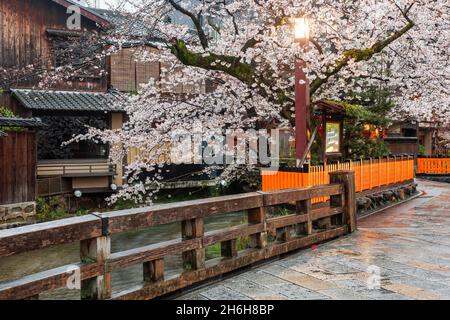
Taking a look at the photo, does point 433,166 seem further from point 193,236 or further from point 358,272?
point 193,236

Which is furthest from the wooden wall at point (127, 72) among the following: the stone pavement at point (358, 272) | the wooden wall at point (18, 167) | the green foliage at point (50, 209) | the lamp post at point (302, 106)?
the stone pavement at point (358, 272)

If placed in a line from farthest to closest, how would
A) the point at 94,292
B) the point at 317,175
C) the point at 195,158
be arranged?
the point at 195,158, the point at 317,175, the point at 94,292

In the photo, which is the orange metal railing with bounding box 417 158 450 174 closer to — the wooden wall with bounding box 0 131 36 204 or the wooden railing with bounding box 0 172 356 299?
the wooden railing with bounding box 0 172 356 299

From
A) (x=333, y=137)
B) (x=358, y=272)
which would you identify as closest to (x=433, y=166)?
(x=333, y=137)

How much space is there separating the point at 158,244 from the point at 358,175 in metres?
9.34

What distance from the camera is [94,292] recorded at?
4.55 metres

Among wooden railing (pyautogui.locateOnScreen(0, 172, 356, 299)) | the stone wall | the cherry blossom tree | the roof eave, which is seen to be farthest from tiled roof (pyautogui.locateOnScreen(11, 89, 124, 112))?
wooden railing (pyautogui.locateOnScreen(0, 172, 356, 299))

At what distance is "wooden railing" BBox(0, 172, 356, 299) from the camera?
403cm

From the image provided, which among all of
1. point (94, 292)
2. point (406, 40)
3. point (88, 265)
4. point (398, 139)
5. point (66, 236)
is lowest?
point (94, 292)

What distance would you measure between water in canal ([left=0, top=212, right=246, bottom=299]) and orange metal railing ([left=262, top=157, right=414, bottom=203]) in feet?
11.7
